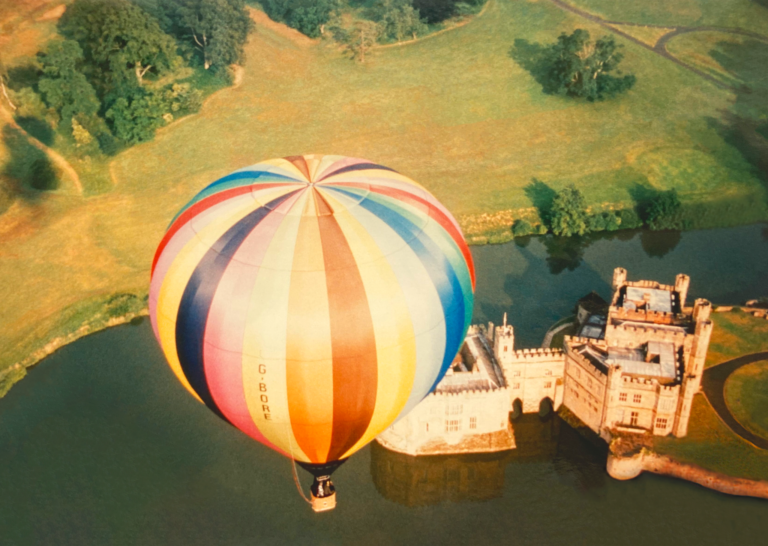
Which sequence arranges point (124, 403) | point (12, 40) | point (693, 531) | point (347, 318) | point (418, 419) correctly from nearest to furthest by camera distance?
point (347, 318), point (693, 531), point (418, 419), point (124, 403), point (12, 40)

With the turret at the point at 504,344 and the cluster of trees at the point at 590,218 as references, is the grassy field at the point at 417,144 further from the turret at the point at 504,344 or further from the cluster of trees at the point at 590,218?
the turret at the point at 504,344

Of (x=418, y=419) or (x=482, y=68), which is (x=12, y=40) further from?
(x=418, y=419)

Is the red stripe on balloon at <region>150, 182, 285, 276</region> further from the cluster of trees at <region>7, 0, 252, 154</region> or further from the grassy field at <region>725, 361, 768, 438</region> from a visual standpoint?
the cluster of trees at <region>7, 0, 252, 154</region>

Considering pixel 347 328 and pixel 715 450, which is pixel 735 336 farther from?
pixel 347 328

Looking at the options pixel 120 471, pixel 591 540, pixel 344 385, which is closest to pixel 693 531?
pixel 591 540

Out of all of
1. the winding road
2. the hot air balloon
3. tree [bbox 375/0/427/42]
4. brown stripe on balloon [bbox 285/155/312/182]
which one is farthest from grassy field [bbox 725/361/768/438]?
tree [bbox 375/0/427/42]

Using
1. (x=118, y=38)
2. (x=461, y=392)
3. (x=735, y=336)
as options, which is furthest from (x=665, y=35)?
(x=461, y=392)

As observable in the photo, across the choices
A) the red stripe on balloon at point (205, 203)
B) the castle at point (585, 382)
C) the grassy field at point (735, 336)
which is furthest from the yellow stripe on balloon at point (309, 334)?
the grassy field at point (735, 336)
